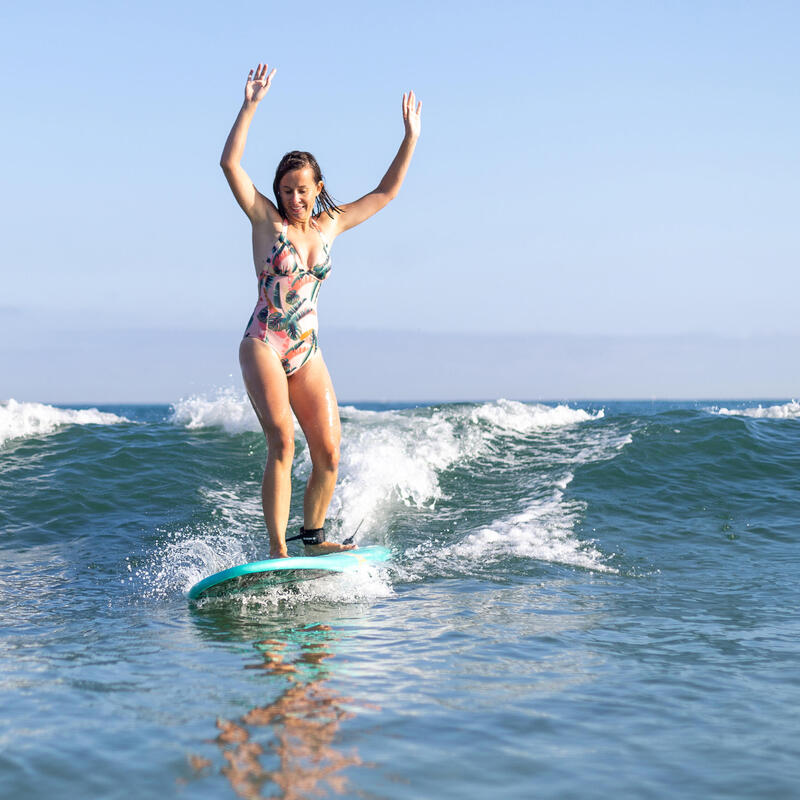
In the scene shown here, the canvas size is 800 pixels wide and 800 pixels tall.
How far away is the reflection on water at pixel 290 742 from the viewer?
9.61 feet

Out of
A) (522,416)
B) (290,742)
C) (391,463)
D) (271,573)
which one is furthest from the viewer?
(522,416)

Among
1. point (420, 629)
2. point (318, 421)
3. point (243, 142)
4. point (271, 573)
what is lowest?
point (420, 629)

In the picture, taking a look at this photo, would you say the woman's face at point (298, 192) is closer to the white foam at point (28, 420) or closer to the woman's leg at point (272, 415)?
the woman's leg at point (272, 415)

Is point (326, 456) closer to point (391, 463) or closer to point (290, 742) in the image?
point (290, 742)

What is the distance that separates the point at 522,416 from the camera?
51.7ft

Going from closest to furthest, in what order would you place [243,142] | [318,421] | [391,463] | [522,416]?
[243,142], [318,421], [391,463], [522,416]

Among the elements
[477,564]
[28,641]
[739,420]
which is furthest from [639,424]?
[28,641]

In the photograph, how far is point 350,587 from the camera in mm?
6375

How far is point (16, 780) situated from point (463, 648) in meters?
2.52

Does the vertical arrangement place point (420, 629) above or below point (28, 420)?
below

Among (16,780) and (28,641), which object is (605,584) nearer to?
(28,641)

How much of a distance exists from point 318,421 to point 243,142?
73.9 inches

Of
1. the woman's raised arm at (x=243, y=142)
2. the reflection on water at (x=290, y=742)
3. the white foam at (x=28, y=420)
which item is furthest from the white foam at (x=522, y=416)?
the reflection on water at (x=290, y=742)

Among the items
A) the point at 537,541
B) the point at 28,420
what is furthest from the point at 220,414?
the point at 537,541
